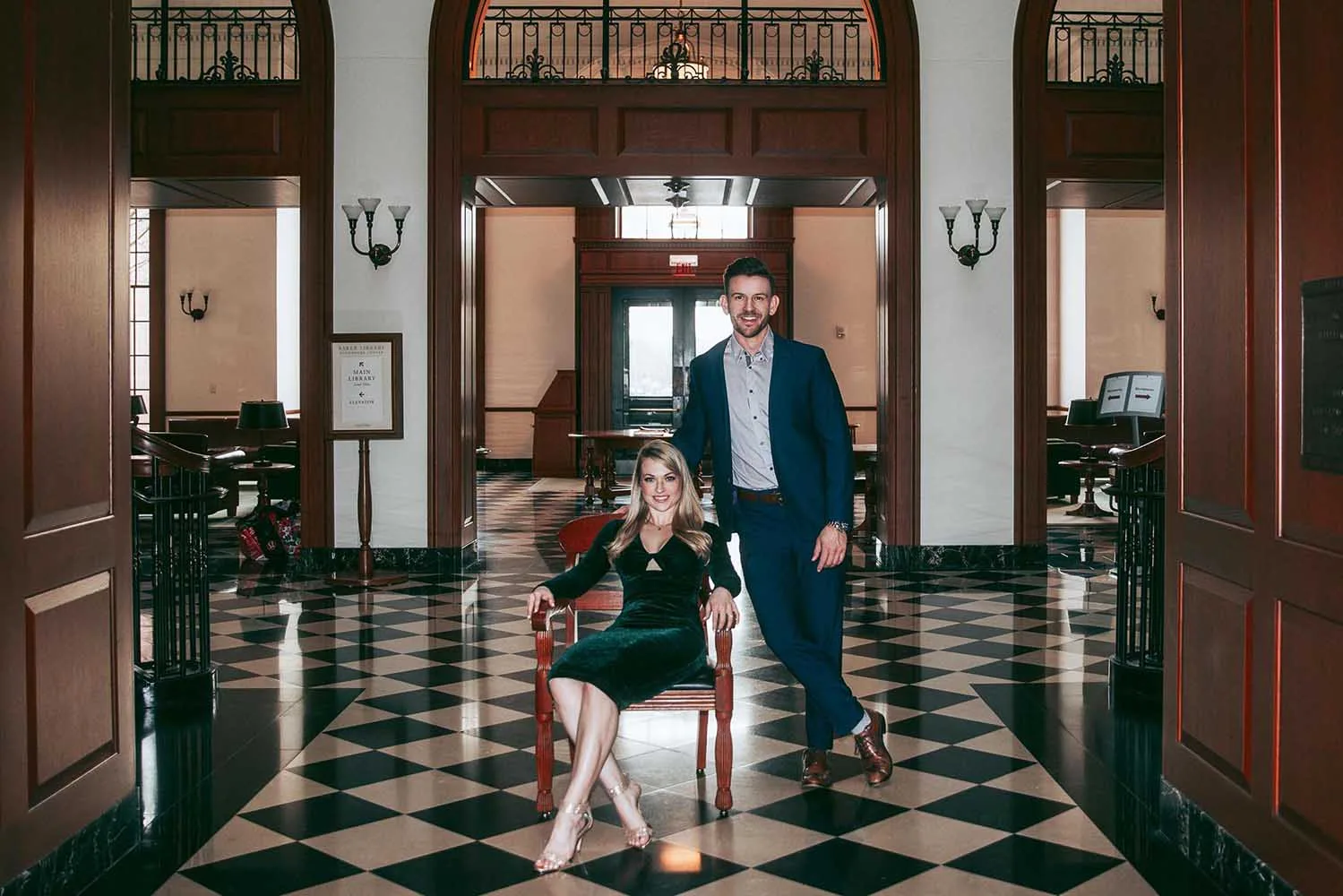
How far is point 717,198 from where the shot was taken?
401 inches

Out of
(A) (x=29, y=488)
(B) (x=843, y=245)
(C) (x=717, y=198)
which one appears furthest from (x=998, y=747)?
(B) (x=843, y=245)

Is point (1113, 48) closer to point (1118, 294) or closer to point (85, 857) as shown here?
point (1118, 294)

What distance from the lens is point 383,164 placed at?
887 centimetres

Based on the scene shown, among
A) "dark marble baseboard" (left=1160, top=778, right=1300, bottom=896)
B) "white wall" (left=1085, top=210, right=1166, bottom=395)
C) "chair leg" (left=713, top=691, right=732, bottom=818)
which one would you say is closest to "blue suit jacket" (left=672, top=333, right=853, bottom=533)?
"chair leg" (left=713, top=691, right=732, bottom=818)

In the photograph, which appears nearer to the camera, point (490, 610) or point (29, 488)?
point (29, 488)

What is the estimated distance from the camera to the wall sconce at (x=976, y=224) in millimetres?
8789

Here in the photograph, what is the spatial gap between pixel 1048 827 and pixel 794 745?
107 cm

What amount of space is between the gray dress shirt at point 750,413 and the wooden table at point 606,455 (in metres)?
9.02

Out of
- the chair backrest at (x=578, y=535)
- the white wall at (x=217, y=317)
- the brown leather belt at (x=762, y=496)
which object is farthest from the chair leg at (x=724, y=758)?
the white wall at (x=217, y=317)

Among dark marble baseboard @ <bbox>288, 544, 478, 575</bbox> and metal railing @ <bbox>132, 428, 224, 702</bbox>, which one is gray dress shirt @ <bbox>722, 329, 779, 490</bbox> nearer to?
metal railing @ <bbox>132, 428, 224, 702</bbox>

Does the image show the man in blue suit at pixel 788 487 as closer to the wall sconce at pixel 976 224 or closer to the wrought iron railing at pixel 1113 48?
the wall sconce at pixel 976 224

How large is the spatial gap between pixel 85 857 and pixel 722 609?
5.81 feet

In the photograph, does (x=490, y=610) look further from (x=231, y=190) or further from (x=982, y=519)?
(x=231, y=190)

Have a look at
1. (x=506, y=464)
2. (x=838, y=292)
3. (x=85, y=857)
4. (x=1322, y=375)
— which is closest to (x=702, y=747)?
(x=85, y=857)
